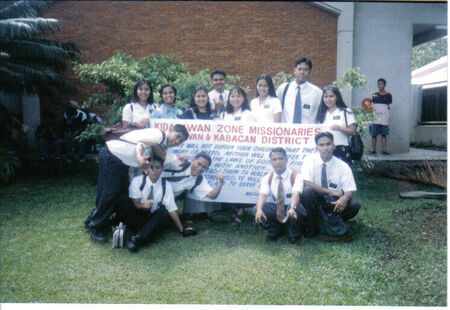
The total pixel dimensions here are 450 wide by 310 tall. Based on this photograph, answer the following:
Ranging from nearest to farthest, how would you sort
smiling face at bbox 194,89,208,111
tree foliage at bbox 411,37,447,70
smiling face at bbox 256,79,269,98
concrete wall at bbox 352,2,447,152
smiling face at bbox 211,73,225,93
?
smiling face at bbox 256,79,269,98
smiling face at bbox 194,89,208,111
smiling face at bbox 211,73,225,93
concrete wall at bbox 352,2,447,152
tree foliage at bbox 411,37,447,70

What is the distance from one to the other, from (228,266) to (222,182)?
1.12 meters

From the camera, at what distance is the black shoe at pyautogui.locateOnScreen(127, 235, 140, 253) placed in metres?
3.52

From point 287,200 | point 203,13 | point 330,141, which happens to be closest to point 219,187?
point 287,200

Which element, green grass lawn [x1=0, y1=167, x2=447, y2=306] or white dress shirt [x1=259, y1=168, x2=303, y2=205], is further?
white dress shirt [x1=259, y1=168, x2=303, y2=205]

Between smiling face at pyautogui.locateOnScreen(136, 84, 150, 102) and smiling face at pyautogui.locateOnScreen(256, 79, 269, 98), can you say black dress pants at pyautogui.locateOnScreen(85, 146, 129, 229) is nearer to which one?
smiling face at pyautogui.locateOnScreen(136, 84, 150, 102)

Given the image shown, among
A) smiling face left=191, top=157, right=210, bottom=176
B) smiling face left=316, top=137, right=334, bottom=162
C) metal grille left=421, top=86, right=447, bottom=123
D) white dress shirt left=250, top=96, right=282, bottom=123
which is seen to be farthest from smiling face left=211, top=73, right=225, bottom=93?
metal grille left=421, top=86, right=447, bottom=123

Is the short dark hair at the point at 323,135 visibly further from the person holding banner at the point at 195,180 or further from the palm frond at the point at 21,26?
the palm frond at the point at 21,26

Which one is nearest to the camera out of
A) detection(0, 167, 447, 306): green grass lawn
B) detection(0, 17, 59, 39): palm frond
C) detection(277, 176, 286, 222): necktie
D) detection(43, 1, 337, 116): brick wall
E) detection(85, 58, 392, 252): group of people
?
detection(0, 167, 447, 306): green grass lawn

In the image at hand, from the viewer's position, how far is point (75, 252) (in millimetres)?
3547

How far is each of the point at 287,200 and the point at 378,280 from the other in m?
1.16

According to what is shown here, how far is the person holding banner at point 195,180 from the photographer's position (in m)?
4.07

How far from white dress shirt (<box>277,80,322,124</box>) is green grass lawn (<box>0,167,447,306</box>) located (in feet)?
4.43

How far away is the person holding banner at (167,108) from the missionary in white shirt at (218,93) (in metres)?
0.46

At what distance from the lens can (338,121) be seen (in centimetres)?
411
